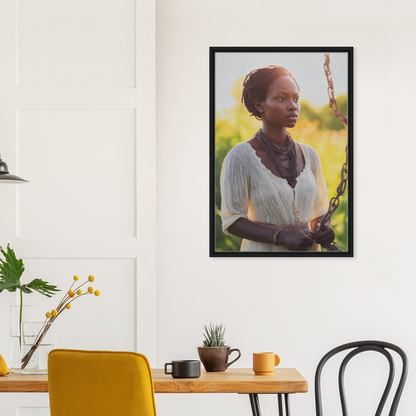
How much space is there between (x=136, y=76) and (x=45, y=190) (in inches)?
27.9

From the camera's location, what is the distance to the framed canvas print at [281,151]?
255 cm

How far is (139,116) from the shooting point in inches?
96.2

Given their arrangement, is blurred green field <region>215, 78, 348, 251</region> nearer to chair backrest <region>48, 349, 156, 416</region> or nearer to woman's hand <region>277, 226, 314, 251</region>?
woman's hand <region>277, 226, 314, 251</region>

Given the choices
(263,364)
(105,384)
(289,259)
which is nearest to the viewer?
(105,384)

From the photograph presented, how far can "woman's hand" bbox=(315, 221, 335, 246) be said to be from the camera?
2.55m

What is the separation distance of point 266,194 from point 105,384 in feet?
4.41

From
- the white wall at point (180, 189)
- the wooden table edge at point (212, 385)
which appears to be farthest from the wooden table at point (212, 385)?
the white wall at point (180, 189)

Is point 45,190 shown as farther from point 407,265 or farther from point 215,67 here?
point 407,265

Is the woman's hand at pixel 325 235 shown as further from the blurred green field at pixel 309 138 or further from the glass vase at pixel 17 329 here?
the glass vase at pixel 17 329

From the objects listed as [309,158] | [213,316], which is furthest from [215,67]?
[213,316]

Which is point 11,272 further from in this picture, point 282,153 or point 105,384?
point 282,153

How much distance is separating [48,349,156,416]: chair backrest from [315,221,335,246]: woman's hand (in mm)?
1311

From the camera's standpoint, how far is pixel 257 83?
8.54ft

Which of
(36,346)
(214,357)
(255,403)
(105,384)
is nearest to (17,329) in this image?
(36,346)
